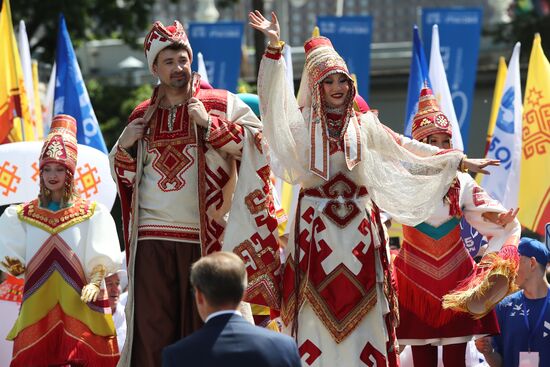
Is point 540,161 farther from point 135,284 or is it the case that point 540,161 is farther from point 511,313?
point 135,284

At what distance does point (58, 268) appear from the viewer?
7730 mm

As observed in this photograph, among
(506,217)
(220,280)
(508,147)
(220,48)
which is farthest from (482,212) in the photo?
(220,48)

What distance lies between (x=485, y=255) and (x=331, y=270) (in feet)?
3.43

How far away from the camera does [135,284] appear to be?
6930mm

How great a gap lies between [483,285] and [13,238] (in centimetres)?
258

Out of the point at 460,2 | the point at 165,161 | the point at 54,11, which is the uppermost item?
the point at 165,161

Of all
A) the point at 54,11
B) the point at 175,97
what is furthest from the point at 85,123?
Result: the point at 54,11

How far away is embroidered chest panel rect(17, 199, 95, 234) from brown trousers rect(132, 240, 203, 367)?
0.96 meters

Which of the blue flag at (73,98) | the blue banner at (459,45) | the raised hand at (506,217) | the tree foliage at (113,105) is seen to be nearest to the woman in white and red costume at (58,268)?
the raised hand at (506,217)

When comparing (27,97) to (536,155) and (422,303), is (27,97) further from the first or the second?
(422,303)

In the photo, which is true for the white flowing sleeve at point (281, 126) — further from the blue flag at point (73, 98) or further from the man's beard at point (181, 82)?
the blue flag at point (73, 98)

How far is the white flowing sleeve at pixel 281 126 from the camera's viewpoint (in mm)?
6898

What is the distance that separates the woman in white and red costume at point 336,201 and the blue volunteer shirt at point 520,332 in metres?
1.20

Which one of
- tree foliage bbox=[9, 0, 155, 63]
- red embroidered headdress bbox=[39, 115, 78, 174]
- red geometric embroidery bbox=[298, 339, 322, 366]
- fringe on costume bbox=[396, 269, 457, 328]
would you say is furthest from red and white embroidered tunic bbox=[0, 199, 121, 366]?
tree foliage bbox=[9, 0, 155, 63]
